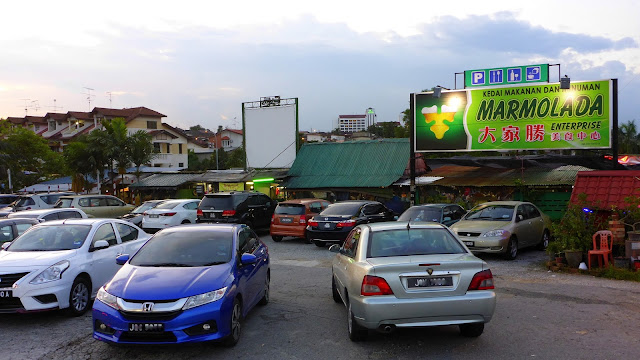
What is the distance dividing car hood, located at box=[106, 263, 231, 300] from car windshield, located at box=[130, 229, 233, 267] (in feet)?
0.80

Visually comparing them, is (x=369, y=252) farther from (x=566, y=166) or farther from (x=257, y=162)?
(x=257, y=162)

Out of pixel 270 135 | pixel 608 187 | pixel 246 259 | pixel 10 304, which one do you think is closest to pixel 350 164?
pixel 270 135

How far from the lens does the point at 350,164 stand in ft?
97.1

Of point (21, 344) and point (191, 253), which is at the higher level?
point (191, 253)

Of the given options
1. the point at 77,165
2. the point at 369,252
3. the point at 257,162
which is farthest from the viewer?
the point at 77,165

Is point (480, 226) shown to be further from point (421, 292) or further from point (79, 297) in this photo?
point (79, 297)

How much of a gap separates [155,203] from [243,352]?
17.7 m

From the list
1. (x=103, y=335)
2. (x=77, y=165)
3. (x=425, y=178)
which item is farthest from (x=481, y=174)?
(x=77, y=165)

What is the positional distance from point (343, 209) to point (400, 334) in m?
10.4

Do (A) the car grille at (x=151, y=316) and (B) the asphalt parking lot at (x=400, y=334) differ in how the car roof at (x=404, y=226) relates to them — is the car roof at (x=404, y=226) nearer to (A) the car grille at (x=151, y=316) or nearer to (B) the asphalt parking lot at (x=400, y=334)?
(B) the asphalt parking lot at (x=400, y=334)

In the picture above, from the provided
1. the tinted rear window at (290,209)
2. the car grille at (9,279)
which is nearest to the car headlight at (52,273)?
the car grille at (9,279)

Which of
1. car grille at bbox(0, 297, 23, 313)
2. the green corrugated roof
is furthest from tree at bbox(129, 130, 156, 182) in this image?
car grille at bbox(0, 297, 23, 313)

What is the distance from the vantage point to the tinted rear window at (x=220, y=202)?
19.3m

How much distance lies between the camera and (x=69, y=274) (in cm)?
808
